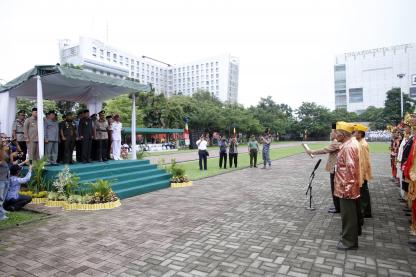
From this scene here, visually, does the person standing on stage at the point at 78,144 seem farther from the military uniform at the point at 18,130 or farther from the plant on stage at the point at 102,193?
the plant on stage at the point at 102,193

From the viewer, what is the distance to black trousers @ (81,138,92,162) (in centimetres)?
950

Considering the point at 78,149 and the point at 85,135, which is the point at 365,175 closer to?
the point at 85,135

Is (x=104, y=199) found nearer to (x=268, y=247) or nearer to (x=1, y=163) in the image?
(x=1, y=163)

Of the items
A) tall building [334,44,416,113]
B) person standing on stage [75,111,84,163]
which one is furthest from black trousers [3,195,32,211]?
tall building [334,44,416,113]

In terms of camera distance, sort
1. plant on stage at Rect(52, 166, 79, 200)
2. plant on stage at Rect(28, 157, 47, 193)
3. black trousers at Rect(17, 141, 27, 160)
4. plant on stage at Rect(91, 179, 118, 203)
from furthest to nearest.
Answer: black trousers at Rect(17, 141, 27, 160), plant on stage at Rect(28, 157, 47, 193), plant on stage at Rect(52, 166, 79, 200), plant on stage at Rect(91, 179, 118, 203)

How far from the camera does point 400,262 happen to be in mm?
3963

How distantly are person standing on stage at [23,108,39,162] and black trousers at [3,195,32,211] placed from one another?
2.22 metres

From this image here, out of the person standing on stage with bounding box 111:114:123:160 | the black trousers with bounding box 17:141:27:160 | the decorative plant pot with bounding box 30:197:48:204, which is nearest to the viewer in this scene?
the decorative plant pot with bounding box 30:197:48:204

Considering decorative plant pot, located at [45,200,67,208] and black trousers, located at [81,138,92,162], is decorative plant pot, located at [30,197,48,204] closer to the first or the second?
decorative plant pot, located at [45,200,67,208]

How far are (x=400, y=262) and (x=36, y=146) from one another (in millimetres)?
9172

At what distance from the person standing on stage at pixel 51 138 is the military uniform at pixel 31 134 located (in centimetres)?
28

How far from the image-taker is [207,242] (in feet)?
15.8

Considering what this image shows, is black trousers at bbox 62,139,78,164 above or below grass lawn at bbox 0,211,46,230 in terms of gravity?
above

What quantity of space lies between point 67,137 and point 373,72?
100 meters
